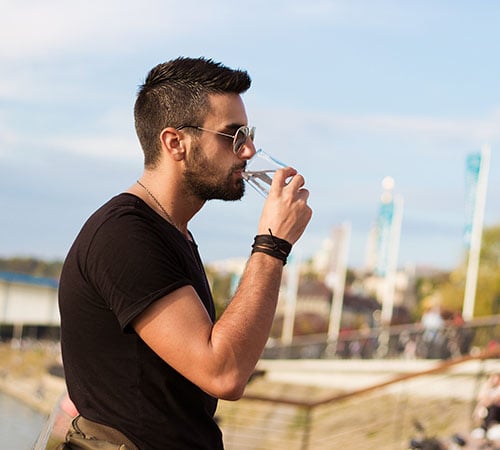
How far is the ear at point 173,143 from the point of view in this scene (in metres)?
2.45

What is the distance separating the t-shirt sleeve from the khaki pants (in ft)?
0.75

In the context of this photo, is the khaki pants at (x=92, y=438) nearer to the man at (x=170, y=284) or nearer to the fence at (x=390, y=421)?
the man at (x=170, y=284)

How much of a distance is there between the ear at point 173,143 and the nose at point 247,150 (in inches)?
4.9

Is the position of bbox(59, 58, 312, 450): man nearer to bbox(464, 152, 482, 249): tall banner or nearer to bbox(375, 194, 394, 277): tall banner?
bbox(464, 152, 482, 249): tall banner

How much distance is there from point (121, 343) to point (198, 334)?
0.18m

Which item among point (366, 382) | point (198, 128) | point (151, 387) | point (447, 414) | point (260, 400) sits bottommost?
point (366, 382)

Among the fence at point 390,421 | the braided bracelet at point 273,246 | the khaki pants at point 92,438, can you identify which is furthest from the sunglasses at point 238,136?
the fence at point 390,421

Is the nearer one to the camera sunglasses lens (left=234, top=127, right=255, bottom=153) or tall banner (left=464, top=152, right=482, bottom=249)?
sunglasses lens (left=234, top=127, right=255, bottom=153)

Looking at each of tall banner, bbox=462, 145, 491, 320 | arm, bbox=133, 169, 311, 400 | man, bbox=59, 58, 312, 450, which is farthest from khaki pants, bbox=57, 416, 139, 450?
tall banner, bbox=462, 145, 491, 320

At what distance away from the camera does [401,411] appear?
12039 mm

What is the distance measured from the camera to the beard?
96.2 inches

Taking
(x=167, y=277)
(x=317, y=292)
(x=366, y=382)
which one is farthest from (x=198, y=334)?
(x=317, y=292)

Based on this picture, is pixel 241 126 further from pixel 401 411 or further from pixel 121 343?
pixel 401 411

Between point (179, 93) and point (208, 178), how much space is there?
20 centimetres
